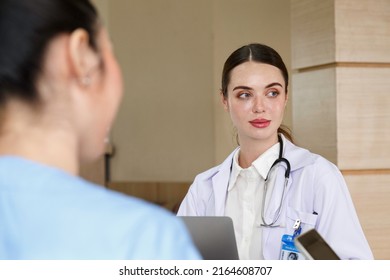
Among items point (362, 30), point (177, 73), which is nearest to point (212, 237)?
point (362, 30)

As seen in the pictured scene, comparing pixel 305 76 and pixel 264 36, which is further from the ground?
pixel 264 36

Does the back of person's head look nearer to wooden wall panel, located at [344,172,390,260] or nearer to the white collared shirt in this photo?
the white collared shirt

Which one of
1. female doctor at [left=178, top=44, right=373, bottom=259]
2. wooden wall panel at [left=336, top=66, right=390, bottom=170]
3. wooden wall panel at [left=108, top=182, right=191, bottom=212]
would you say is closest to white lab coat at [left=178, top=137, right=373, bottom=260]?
female doctor at [left=178, top=44, right=373, bottom=259]

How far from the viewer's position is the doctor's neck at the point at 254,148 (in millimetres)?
2445

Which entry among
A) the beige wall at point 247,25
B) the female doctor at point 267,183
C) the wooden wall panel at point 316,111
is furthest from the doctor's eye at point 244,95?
the beige wall at point 247,25

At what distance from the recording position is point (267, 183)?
2.37 m

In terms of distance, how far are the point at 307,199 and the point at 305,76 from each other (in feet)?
4.71

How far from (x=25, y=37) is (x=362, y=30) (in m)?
2.86

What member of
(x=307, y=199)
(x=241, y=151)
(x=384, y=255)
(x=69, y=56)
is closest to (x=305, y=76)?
(x=384, y=255)

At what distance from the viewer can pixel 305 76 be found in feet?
11.8

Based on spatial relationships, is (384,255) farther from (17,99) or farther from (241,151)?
(17,99)

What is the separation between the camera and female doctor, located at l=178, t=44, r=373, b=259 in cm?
223

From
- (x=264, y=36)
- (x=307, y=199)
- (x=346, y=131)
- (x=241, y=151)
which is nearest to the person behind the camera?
(x=307, y=199)

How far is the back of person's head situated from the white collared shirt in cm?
153
